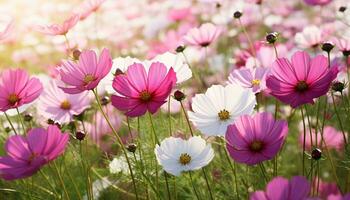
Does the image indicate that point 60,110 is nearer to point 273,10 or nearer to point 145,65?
point 145,65

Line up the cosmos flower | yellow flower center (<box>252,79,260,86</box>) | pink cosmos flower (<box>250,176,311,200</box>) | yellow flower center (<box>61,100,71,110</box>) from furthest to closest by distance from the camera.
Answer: the cosmos flower < yellow flower center (<box>61,100,71,110</box>) < yellow flower center (<box>252,79,260,86</box>) < pink cosmos flower (<box>250,176,311,200</box>)

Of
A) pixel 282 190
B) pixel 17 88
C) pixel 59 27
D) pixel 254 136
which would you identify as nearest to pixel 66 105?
pixel 59 27

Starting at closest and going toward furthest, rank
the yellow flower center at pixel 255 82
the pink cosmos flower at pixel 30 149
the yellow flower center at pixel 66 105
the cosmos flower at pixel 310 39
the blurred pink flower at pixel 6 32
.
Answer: the pink cosmos flower at pixel 30 149, the yellow flower center at pixel 255 82, the blurred pink flower at pixel 6 32, the yellow flower center at pixel 66 105, the cosmos flower at pixel 310 39

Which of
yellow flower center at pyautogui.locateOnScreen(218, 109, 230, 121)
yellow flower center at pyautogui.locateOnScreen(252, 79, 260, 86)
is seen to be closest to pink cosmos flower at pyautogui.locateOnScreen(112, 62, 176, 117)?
yellow flower center at pyautogui.locateOnScreen(218, 109, 230, 121)

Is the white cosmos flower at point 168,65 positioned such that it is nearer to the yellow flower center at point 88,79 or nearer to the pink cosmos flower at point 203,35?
the yellow flower center at point 88,79

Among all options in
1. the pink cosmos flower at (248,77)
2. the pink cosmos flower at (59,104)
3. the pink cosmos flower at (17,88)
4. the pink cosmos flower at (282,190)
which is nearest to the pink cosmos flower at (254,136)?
the pink cosmos flower at (282,190)

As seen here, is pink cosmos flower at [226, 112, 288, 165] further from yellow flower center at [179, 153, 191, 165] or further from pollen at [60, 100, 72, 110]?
pollen at [60, 100, 72, 110]

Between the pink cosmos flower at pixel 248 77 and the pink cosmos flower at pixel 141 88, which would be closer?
the pink cosmos flower at pixel 141 88

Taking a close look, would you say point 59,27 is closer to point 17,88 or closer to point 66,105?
point 66,105
